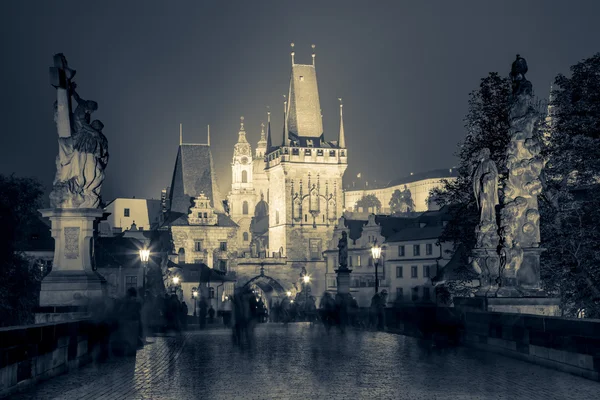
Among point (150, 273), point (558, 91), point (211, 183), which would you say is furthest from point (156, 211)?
point (558, 91)

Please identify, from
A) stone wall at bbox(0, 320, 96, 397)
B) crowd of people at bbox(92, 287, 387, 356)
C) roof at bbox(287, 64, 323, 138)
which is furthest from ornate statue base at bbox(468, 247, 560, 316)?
roof at bbox(287, 64, 323, 138)

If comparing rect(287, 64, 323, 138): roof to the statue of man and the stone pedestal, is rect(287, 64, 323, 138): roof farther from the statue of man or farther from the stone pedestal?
the statue of man

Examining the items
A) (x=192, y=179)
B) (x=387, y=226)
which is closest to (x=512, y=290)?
(x=387, y=226)

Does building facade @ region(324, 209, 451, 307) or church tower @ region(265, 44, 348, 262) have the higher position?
church tower @ region(265, 44, 348, 262)

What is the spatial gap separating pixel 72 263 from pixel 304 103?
141288 millimetres

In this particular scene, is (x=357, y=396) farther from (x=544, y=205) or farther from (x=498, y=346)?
(x=544, y=205)

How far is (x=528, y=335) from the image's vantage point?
18.0m

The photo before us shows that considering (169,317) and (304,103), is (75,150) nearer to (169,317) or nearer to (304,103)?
(169,317)

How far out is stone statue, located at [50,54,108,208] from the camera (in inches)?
846

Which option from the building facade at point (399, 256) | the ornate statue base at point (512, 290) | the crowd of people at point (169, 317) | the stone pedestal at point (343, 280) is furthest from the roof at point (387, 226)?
the ornate statue base at point (512, 290)

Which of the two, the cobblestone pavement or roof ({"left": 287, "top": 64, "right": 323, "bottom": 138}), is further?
roof ({"left": 287, "top": 64, "right": 323, "bottom": 138})

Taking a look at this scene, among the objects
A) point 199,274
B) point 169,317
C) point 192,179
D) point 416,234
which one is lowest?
point 169,317

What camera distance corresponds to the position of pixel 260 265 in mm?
143500

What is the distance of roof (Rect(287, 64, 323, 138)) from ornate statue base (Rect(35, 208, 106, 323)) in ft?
455
